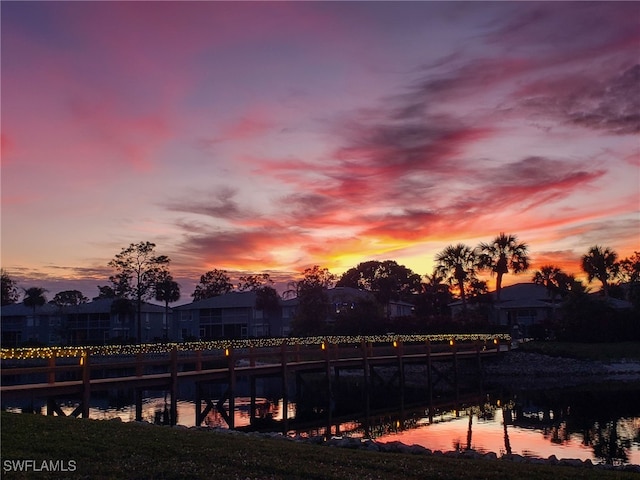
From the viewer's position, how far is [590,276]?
86.3m

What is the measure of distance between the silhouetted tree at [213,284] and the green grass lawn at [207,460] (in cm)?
12560

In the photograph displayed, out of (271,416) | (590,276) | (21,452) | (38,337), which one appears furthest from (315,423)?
(38,337)

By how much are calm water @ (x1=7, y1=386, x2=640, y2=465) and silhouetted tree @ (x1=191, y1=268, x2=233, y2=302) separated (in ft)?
317

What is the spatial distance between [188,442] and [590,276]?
8139 centimetres

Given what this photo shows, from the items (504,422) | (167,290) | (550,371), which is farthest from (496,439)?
(167,290)

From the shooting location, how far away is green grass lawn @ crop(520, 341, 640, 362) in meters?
58.7

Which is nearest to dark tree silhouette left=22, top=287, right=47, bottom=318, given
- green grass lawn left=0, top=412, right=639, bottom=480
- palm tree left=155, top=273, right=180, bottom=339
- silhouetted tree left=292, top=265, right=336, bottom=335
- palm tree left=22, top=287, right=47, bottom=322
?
palm tree left=22, top=287, right=47, bottom=322

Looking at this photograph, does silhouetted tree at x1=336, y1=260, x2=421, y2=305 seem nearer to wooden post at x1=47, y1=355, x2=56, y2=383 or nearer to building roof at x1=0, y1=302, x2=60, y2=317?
building roof at x1=0, y1=302, x2=60, y2=317

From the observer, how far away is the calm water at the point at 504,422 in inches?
1004

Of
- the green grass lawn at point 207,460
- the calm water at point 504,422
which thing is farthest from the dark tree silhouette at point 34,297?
the green grass lawn at point 207,460

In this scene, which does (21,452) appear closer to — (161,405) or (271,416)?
(271,416)

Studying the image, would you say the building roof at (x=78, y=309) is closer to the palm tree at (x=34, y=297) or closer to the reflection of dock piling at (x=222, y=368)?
the palm tree at (x=34, y=297)

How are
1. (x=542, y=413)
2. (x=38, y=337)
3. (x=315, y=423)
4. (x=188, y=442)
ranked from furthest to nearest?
1. (x=38, y=337)
2. (x=542, y=413)
3. (x=315, y=423)
4. (x=188, y=442)

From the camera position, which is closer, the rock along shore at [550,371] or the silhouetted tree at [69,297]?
the rock along shore at [550,371]
